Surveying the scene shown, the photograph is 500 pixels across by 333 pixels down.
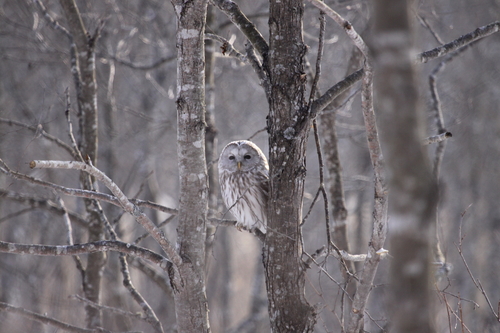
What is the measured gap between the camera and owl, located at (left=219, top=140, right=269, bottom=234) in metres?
4.41

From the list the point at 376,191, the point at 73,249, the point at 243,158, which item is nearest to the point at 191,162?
the point at 73,249

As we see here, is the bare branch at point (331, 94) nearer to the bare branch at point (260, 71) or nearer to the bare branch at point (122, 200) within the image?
the bare branch at point (260, 71)

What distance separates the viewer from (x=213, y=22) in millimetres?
4684

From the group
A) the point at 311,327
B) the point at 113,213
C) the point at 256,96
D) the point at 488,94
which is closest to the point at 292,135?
the point at 311,327

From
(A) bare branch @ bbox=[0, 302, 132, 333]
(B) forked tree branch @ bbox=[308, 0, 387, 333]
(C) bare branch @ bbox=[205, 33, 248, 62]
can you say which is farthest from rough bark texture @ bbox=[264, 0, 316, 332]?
(A) bare branch @ bbox=[0, 302, 132, 333]

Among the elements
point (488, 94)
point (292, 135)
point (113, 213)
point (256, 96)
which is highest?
point (256, 96)

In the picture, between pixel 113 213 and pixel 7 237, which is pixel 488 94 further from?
pixel 7 237

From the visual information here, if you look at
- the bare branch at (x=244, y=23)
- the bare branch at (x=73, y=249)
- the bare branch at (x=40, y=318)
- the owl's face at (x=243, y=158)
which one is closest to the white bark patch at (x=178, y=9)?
the bare branch at (x=244, y=23)

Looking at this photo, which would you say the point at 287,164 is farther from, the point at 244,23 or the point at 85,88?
the point at 85,88

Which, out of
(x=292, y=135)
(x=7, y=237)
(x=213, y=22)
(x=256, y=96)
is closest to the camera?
(x=292, y=135)

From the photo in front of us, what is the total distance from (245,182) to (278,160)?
2.28m

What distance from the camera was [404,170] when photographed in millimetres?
1041

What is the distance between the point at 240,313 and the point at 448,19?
1082 centimetres

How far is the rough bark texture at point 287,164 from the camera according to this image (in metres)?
2.26
